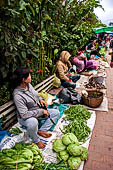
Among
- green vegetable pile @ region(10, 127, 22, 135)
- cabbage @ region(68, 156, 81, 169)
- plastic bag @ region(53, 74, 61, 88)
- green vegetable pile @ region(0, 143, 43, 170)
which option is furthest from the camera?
plastic bag @ region(53, 74, 61, 88)

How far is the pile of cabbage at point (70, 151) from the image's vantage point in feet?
7.20

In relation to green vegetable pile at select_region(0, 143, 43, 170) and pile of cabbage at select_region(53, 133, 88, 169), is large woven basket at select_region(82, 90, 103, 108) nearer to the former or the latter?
pile of cabbage at select_region(53, 133, 88, 169)

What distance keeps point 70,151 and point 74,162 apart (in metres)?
0.16

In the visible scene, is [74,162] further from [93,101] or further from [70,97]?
[70,97]

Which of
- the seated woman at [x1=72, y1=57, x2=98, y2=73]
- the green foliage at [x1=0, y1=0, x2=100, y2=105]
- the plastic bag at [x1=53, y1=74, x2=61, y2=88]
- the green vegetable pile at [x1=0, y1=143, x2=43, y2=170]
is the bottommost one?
the green vegetable pile at [x1=0, y1=143, x2=43, y2=170]

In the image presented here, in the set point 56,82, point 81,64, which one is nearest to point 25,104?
point 56,82

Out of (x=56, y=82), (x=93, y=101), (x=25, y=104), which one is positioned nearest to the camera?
(x=25, y=104)

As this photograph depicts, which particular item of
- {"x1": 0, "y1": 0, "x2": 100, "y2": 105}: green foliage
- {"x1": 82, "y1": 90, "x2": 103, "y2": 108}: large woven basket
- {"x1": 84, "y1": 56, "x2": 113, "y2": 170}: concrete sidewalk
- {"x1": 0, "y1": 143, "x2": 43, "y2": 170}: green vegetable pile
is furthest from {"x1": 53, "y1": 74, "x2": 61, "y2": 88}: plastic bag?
{"x1": 0, "y1": 143, "x2": 43, "y2": 170}: green vegetable pile

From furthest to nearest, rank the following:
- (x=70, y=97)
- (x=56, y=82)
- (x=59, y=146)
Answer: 1. (x=56, y=82)
2. (x=70, y=97)
3. (x=59, y=146)

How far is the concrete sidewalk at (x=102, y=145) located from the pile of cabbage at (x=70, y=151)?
20cm

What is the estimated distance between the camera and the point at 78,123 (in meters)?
3.00

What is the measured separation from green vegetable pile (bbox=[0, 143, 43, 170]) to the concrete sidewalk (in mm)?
857

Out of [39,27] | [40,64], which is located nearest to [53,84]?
[40,64]

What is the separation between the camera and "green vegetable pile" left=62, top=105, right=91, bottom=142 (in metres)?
2.82
